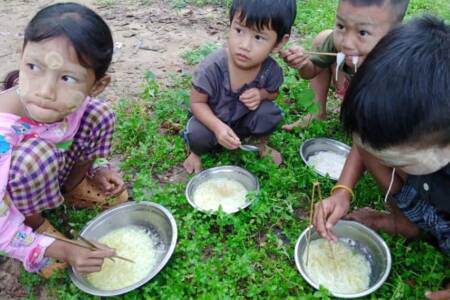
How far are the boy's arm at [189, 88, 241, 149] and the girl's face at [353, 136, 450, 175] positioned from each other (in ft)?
3.38

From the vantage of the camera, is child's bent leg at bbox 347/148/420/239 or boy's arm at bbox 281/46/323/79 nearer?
child's bent leg at bbox 347/148/420/239

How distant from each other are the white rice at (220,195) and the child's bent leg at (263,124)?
34 centimetres

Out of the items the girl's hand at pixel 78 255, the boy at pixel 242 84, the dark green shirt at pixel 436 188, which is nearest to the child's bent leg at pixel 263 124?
the boy at pixel 242 84

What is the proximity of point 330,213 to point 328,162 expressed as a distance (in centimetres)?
82

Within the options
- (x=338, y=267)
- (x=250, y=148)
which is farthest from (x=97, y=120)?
(x=338, y=267)

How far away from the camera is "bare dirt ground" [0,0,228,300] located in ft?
12.6

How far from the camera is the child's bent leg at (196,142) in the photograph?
8.83 feet

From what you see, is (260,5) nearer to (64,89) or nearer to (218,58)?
(218,58)

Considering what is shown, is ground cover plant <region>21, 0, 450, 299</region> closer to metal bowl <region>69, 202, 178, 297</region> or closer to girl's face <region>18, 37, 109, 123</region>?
metal bowl <region>69, 202, 178, 297</region>

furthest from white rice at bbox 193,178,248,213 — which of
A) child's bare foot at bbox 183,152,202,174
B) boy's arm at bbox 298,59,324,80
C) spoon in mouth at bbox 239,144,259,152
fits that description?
boy's arm at bbox 298,59,324,80

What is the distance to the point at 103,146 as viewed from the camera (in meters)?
2.37

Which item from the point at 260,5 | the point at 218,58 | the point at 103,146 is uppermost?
the point at 260,5

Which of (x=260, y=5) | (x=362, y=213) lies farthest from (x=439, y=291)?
(x=260, y=5)

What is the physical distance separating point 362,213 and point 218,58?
1.30 metres
